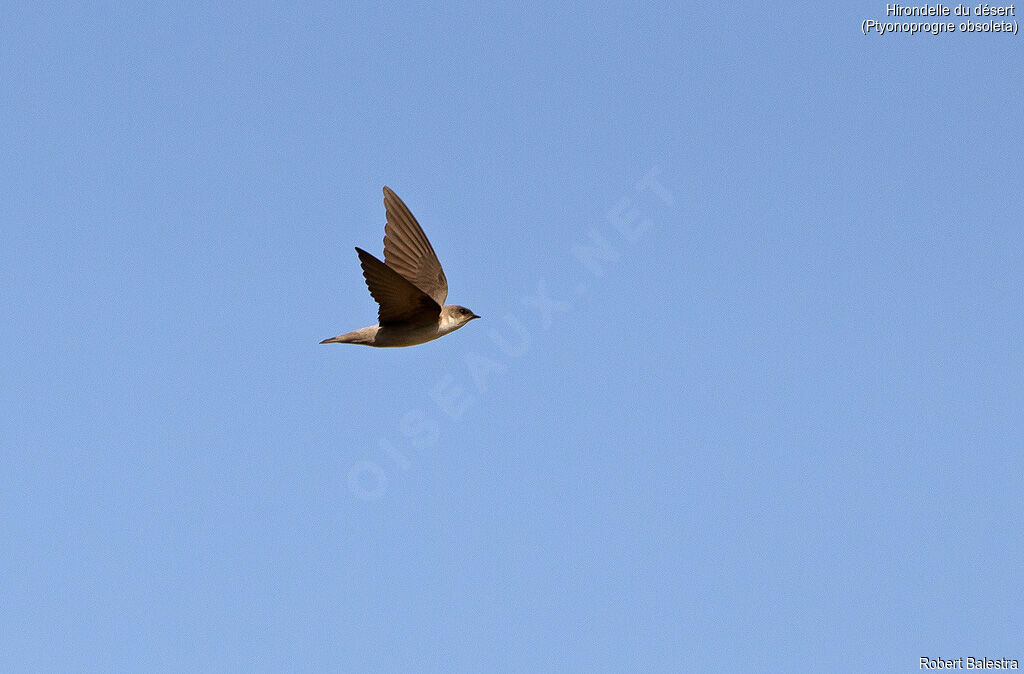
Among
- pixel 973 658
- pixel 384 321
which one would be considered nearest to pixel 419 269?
pixel 384 321

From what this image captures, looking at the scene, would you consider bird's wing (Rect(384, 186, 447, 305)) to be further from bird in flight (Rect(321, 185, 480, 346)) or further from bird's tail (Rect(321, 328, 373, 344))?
bird's tail (Rect(321, 328, 373, 344))

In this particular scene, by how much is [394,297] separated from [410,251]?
222 cm

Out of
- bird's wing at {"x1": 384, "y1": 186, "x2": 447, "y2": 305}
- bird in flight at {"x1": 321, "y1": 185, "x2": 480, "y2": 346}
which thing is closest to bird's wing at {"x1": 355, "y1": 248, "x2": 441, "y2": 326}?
bird in flight at {"x1": 321, "y1": 185, "x2": 480, "y2": 346}

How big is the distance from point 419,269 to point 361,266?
2547mm

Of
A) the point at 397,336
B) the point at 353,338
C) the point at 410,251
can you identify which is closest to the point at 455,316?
the point at 397,336

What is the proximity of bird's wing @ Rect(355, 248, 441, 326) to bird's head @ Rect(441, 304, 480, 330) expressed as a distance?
0.62 ft

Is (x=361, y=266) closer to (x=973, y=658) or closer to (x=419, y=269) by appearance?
(x=419, y=269)

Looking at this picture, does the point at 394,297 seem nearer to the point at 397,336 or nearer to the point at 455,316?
the point at 397,336

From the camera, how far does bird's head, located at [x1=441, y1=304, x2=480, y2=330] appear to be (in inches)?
494

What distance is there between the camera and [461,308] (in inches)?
498

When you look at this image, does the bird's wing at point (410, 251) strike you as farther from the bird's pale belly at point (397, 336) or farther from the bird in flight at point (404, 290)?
the bird's pale belly at point (397, 336)

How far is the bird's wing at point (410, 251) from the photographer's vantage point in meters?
13.8

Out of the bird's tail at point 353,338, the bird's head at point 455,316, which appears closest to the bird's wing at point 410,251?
the bird's head at point 455,316

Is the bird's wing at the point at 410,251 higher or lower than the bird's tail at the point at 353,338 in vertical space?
higher
